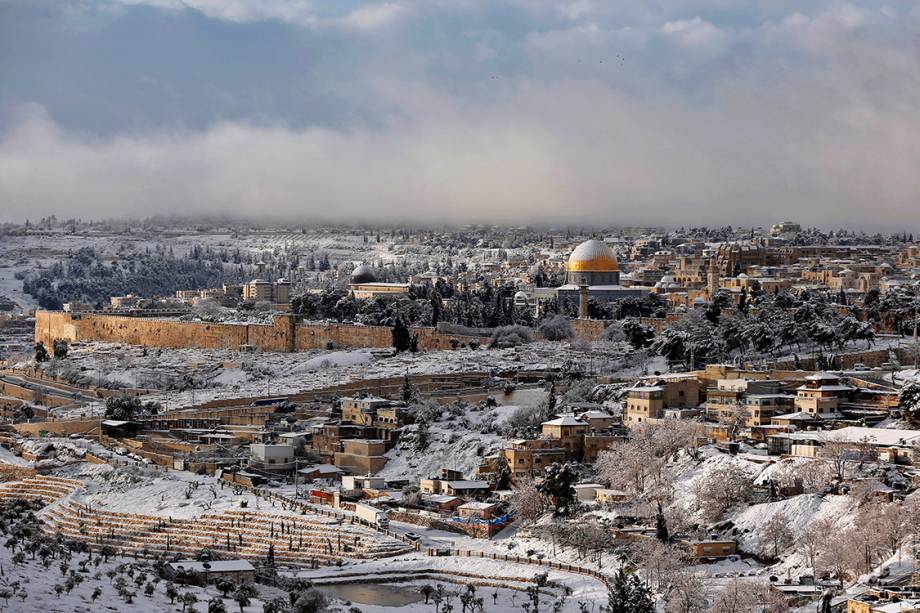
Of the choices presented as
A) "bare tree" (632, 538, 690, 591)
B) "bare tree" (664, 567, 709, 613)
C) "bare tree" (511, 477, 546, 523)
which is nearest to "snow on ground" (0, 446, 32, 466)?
"bare tree" (511, 477, 546, 523)

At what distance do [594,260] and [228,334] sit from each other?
792 inches

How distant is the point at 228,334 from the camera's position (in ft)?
243

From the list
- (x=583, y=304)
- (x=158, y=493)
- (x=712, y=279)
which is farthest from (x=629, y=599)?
(x=712, y=279)

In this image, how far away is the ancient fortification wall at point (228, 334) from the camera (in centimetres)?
6944

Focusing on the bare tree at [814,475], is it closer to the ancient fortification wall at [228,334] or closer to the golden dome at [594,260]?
the ancient fortification wall at [228,334]

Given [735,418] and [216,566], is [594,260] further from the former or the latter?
[216,566]

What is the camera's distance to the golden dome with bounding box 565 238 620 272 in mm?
85000

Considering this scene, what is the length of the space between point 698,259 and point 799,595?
62.3 meters

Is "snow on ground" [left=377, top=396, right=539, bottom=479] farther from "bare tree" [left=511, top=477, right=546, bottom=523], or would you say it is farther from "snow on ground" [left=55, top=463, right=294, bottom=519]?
"snow on ground" [left=55, top=463, right=294, bottom=519]

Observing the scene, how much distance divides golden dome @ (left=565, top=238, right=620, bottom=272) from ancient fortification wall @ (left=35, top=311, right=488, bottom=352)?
17.2 meters

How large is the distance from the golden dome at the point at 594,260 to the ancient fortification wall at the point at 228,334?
1719 cm

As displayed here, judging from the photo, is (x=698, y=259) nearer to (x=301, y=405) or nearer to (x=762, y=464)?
(x=301, y=405)

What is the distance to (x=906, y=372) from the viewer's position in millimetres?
50500

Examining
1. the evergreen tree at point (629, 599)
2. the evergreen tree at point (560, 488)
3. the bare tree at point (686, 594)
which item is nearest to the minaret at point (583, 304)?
the evergreen tree at point (560, 488)
